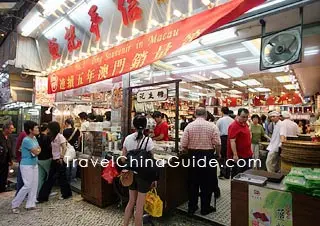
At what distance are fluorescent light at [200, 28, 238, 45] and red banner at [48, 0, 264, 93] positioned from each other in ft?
2.90

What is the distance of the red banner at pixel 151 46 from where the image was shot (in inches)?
104

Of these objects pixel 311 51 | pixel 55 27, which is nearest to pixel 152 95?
pixel 311 51

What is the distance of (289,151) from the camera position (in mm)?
2822

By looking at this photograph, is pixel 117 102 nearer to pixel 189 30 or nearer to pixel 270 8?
pixel 189 30

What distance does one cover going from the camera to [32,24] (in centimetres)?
635

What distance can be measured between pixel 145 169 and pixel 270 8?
2637 mm

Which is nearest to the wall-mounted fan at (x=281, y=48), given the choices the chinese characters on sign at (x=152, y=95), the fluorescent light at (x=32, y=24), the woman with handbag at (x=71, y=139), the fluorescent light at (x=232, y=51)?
the fluorescent light at (x=232, y=51)

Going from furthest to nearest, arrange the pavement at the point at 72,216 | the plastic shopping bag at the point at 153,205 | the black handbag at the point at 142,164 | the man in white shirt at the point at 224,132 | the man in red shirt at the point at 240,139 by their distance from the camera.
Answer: the man in white shirt at the point at 224,132 → the man in red shirt at the point at 240,139 → the pavement at the point at 72,216 → the plastic shopping bag at the point at 153,205 → the black handbag at the point at 142,164

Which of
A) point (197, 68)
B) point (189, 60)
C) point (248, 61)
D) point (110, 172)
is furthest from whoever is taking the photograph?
point (197, 68)

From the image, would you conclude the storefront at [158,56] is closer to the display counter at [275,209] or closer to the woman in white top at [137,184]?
the display counter at [275,209]

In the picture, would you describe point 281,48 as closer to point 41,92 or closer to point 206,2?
point 206,2

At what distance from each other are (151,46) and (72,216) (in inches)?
124

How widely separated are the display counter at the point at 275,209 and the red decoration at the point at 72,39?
513cm

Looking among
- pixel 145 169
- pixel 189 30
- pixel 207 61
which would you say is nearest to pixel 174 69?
pixel 207 61
